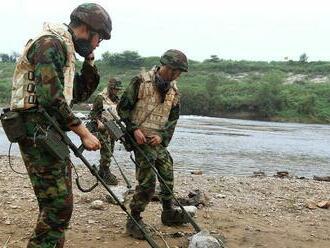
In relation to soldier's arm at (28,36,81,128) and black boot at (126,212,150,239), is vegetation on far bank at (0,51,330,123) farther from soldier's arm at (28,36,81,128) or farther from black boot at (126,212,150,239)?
soldier's arm at (28,36,81,128)

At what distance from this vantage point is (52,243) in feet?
14.6

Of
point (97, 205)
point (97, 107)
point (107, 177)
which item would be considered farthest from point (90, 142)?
point (107, 177)

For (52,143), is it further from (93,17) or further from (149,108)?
(149,108)

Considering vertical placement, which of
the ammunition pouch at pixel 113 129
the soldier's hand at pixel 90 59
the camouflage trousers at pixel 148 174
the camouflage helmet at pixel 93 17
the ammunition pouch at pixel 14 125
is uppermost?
the camouflage helmet at pixel 93 17

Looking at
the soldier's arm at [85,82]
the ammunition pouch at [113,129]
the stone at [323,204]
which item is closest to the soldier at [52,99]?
the soldier's arm at [85,82]

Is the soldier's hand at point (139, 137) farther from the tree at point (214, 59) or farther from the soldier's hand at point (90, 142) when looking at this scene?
the tree at point (214, 59)

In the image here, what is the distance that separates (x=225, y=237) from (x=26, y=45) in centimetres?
380

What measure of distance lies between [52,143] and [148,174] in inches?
99.4

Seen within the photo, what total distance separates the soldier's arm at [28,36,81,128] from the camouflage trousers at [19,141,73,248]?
15.4 inches

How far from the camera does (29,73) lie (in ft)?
14.2

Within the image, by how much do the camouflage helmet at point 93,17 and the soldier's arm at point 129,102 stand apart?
222 cm

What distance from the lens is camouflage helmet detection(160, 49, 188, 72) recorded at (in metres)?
6.55

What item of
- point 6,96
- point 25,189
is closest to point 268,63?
point 6,96

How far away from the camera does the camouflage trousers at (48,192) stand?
4.40 metres
